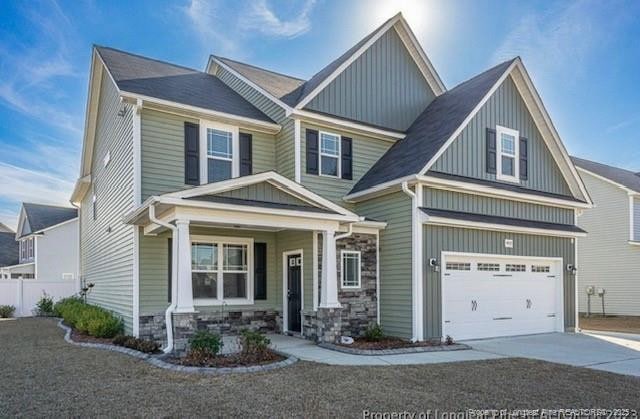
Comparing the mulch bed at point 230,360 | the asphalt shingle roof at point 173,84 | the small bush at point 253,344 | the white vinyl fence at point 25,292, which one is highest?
the asphalt shingle roof at point 173,84

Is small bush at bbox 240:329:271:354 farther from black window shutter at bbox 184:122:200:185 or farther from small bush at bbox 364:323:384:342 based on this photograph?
black window shutter at bbox 184:122:200:185

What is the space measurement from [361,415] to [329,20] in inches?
496

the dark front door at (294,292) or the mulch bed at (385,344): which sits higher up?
the dark front door at (294,292)

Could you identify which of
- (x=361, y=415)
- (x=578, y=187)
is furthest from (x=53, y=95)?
(x=578, y=187)

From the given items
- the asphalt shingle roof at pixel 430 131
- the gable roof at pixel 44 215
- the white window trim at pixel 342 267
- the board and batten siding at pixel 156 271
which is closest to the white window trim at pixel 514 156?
the asphalt shingle roof at pixel 430 131

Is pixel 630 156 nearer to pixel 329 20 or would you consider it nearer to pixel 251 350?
pixel 329 20

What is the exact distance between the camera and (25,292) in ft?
64.1

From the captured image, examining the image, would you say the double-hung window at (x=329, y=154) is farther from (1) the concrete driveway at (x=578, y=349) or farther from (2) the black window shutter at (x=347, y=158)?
(1) the concrete driveway at (x=578, y=349)

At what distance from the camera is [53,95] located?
17.7 meters

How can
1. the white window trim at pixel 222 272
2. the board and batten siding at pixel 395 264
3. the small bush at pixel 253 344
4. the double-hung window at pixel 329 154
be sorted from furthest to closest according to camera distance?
the double-hung window at pixel 329 154, the white window trim at pixel 222 272, the board and batten siding at pixel 395 264, the small bush at pixel 253 344

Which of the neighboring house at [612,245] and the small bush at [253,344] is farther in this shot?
the neighboring house at [612,245]

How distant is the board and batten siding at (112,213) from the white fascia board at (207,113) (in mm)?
698

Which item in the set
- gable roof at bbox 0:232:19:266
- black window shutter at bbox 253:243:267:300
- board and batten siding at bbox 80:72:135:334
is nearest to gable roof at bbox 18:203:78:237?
gable roof at bbox 0:232:19:266

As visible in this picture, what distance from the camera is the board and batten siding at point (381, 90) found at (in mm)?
12812
